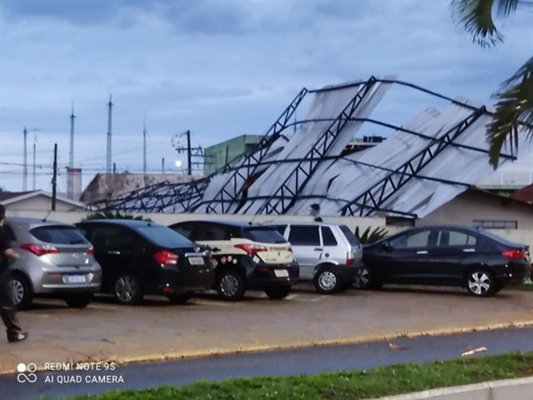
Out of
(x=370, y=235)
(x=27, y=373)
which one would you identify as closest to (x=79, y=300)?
(x=27, y=373)

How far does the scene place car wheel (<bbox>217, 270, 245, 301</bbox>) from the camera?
20.4 meters

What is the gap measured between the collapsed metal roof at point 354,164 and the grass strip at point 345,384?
2201cm

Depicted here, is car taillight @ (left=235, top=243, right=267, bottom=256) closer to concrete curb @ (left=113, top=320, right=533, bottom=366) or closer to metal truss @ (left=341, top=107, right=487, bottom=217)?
concrete curb @ (left=113, top=320, right=533, bottom=366)

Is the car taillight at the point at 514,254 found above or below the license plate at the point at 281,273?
above

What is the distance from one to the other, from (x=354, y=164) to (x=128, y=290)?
19.8m

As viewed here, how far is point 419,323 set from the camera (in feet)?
58.7

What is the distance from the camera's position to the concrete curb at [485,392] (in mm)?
9344

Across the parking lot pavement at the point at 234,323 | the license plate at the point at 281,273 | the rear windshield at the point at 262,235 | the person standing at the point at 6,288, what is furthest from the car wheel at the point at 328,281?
the person standing at the point at 6,288

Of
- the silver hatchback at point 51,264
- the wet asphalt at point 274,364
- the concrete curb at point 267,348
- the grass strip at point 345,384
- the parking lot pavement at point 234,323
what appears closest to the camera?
the grass strip at point 345,384

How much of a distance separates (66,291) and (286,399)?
342 inches

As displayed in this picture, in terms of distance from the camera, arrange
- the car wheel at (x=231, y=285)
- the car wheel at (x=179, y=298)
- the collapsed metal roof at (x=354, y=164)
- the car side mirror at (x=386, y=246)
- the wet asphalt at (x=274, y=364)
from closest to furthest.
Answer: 1. the wet asphalt at (x=274, y=364)
2. the car wheel at (x=179, y=298)
3. the car wheel at (x=231, y=285)
4. the car side mirror at (x=386, y=246)
5. the collapsed metal roof at (x=354, y=164)

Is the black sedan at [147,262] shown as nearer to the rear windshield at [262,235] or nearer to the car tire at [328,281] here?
the rear windshield at [262,235]

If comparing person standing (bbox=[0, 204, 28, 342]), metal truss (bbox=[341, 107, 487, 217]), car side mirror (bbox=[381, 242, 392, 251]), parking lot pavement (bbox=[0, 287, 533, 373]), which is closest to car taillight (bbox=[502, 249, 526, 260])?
parking lot pavement (bbox=[0, 287, 533, 373])

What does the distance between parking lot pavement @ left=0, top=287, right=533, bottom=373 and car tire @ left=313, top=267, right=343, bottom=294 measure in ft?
0.88
